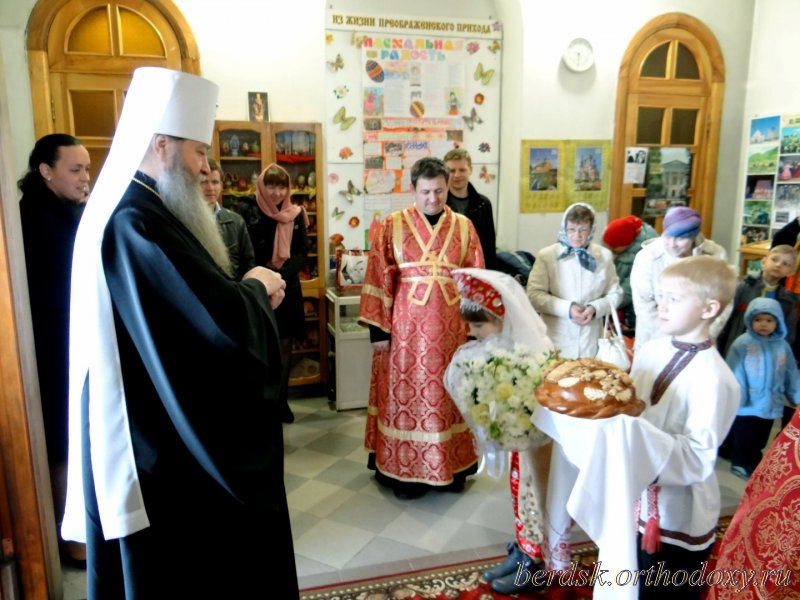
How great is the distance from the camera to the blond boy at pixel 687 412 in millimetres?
1622

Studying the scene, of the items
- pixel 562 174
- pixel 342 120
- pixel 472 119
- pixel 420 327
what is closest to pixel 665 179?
pixel 562 174

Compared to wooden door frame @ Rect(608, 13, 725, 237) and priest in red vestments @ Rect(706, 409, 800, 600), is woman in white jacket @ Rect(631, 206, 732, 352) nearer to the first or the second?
wooden door frame @ Rect(608, 13, 725, 237)

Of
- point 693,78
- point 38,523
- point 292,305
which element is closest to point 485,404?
point 38,523

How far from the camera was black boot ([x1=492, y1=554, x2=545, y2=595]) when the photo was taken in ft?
7.22

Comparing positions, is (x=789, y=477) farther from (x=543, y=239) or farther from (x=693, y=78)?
(x=693, y=78)

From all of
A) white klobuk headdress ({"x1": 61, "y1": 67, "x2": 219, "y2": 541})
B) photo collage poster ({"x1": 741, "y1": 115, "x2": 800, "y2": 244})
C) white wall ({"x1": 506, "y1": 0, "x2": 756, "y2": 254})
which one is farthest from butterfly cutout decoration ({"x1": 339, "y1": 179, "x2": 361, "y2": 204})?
photo collage poster ({"x1": 741, "y1": 115, "x2": 800, "y2": 244})

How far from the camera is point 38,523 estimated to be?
2.03 m

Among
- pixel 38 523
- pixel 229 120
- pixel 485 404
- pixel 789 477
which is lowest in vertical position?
pixel 38 523

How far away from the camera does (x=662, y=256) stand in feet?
10.1

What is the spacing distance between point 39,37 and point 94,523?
3.30m

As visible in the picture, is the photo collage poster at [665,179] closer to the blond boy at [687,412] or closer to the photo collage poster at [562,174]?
the photo collage poster at [562,174]

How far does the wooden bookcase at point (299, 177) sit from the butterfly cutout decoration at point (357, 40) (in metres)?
0.69

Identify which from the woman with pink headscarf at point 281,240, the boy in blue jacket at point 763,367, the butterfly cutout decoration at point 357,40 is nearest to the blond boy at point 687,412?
the boy in blue jacket at point 763,367

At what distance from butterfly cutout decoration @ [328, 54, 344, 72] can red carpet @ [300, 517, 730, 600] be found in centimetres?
340
